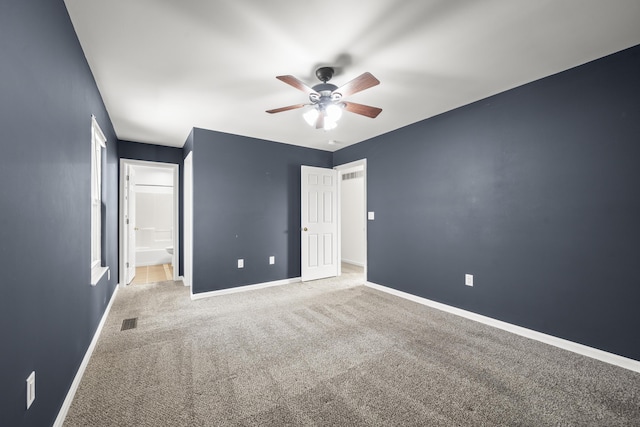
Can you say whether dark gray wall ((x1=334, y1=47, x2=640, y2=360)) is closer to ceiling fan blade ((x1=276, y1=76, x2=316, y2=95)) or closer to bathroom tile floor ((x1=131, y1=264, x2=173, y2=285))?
ceiling fan blade ((x1=276, y1=76, x2=316, y2=95))

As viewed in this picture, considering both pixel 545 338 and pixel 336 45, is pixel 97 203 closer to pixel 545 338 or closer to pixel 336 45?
pixel 336 45

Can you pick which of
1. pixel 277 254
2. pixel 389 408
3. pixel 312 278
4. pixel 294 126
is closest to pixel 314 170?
pixel 294 126

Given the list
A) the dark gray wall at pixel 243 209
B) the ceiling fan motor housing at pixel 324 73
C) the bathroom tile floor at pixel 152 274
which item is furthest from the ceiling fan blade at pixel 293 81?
the bathroom tile floor at pixel 152 274

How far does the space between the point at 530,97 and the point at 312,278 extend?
3861 millimetres

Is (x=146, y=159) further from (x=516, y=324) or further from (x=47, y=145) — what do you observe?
(x=516, y=324)

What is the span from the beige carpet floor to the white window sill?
56 cm

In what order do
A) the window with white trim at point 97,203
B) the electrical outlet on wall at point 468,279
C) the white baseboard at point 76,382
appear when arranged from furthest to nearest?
1. the electrical outlet on wall at point 468,279
2. the window with white trim at point 97,203
3. the white baseboard at point 76,382

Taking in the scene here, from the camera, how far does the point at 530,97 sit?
8.95 feet

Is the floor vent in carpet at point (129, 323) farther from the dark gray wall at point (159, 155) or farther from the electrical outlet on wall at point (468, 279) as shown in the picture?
the electrical outlet on wall at point (468, 279)

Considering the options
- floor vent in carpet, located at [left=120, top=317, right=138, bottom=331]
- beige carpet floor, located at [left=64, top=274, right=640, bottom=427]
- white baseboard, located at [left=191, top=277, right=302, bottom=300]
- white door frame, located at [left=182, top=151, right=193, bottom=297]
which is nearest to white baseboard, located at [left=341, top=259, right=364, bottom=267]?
white baseboard, located at [left=191, top=277, right=302, bottom=300]

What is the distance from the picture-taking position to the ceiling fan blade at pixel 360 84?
80.4 inches

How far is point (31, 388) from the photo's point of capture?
48.6 inches

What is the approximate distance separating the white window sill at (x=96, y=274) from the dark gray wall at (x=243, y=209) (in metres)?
1.06

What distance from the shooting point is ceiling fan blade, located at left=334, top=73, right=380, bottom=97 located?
2.04 metres
